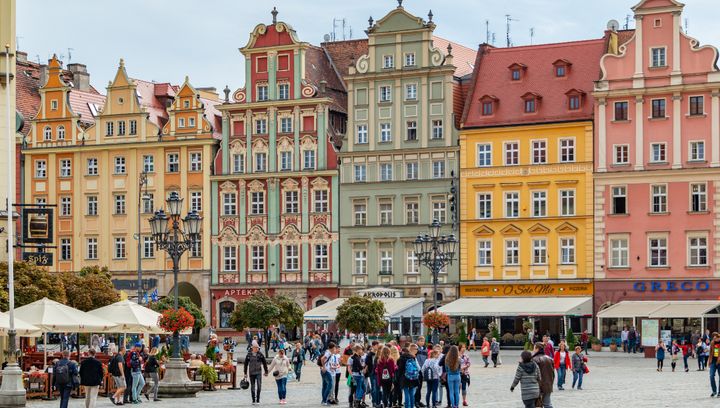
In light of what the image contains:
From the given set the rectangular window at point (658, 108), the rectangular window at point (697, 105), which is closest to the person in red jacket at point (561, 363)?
the rectangular window at point (697, 105)

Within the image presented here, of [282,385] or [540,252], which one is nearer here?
[282,385]

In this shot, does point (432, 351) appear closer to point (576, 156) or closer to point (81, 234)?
point (576, 156)

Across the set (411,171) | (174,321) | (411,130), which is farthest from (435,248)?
(411,130)

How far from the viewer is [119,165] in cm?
8281

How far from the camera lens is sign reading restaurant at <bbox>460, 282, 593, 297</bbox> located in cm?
7244

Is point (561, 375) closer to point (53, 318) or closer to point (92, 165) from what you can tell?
point (53, 318)

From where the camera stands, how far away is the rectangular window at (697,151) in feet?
229

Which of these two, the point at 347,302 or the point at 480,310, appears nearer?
the point at 347,302

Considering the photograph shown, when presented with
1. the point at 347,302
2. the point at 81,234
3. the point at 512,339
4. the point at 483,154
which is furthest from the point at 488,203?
the point at 81,234

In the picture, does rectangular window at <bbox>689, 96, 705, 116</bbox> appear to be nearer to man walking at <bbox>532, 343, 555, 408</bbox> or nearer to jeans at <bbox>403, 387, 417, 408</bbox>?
jeans at <bbox>403, 387, 417, 408</bbox>

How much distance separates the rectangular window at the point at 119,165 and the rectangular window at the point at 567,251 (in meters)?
24.7

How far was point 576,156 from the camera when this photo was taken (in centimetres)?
7250

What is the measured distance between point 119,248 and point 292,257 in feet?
32.8

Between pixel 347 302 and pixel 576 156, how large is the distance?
14952 millimetres
